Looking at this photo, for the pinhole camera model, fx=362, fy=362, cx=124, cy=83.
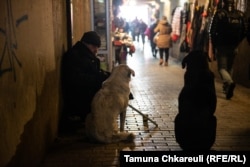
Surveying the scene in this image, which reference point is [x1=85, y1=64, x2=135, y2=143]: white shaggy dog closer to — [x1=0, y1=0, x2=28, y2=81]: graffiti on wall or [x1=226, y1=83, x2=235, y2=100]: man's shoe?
[x1=0, y1=0, x2=28, y2=81]: graffiti on wall

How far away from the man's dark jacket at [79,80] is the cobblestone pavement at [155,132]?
1.60 feet

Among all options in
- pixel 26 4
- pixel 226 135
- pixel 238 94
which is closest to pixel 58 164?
pixel 26 4

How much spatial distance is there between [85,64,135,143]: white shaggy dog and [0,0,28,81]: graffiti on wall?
1.76 m

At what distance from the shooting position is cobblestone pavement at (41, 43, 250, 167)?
15.9ft

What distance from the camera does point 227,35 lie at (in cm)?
798

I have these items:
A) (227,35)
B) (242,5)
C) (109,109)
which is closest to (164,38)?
(242,5)

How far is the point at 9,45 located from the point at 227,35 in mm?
5764

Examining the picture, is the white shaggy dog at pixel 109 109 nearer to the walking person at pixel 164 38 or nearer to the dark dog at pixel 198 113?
the dark dog at pixel 198 113

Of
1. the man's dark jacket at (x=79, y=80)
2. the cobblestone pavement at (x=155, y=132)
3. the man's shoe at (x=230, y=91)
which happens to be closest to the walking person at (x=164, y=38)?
the cobblestone pavement at (x=155, y=132)

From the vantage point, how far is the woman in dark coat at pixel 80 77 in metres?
5.77

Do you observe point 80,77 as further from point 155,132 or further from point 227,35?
point 227,35

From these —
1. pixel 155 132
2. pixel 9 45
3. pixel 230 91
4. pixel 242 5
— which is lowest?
pixel 155 132

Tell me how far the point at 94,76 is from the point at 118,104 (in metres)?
0.87

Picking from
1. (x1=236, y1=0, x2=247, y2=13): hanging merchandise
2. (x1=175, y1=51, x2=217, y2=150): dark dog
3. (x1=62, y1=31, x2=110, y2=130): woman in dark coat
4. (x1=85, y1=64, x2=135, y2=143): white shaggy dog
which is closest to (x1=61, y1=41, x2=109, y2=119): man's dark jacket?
(x1=62, y1=31, x2=110, y2=130): woman in dark coat
